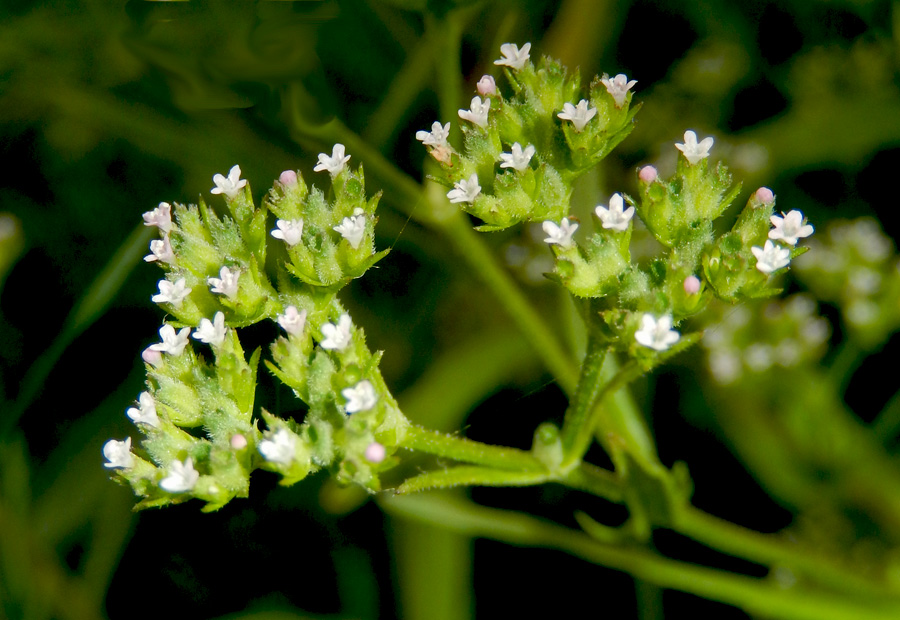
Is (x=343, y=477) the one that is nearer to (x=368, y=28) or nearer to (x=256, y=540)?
(x=256, y=540)

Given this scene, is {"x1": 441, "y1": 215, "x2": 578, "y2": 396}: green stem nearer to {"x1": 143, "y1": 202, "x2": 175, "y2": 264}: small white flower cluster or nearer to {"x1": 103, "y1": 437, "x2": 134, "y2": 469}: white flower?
{"x1": 143, "y1": 202, "x2": 175, "y2": 264}: small white flower cluster

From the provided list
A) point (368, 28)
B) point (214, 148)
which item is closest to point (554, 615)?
point (214, 148)

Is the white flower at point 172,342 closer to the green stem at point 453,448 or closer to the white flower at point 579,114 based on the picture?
the green stem at point 453,448

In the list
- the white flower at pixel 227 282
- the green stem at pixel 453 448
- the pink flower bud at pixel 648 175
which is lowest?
the green stem at pixel 453 448

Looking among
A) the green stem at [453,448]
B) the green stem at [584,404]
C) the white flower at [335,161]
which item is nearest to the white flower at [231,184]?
the white flower at [335,161]

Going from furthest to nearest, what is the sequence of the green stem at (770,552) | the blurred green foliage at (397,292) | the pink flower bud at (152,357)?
the blurred green foliage at (397,292) < the green stem at (770,552) < the pink flower bud at (152,357)

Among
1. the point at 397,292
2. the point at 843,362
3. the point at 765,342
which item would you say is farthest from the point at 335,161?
the point at 843,362
